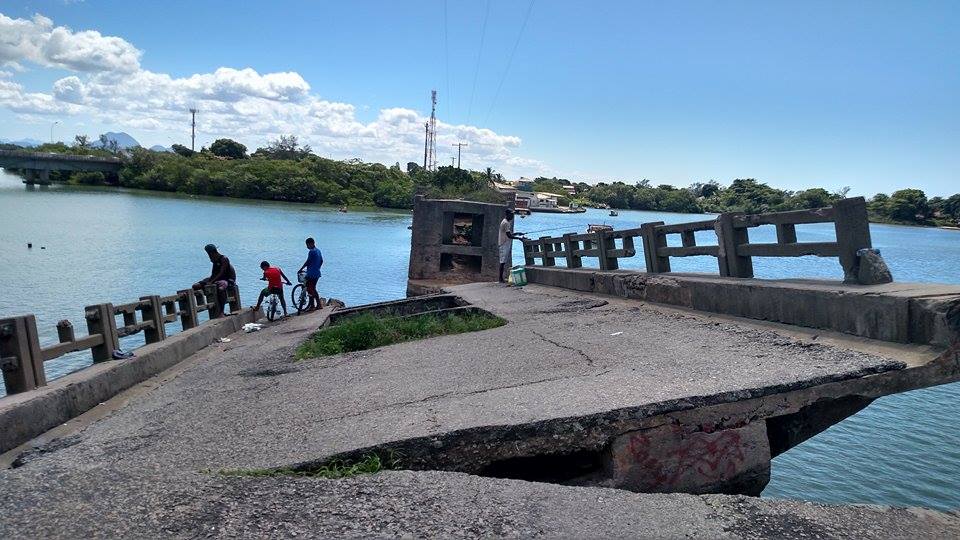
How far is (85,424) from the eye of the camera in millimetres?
7906

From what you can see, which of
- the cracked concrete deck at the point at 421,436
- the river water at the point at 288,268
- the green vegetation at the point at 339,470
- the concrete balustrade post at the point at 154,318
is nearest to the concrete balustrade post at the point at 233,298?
the river water at the point at 288,268

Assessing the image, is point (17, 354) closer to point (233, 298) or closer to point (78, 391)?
point (78, 391)

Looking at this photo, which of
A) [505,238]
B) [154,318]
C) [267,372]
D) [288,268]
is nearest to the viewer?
[267,372]

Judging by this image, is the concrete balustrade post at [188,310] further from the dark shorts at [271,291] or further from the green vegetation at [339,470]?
the green vegetation at [339,470]

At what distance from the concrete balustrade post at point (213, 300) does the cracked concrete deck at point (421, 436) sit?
6.23m

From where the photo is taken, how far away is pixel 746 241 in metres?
9.63

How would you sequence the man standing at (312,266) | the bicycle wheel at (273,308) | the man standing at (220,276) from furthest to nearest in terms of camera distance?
the man standing at (312,266) → the bicycle wheel at (273,308) → the man standing at (220,276)

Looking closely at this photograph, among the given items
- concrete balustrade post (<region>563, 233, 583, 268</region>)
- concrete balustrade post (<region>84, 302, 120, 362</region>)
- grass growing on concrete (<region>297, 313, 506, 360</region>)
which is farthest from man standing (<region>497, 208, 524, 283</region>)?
concrete balustrade post (<region>84, 302, 120, 362</region>)

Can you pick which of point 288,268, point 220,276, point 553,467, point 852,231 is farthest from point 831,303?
point 288,268

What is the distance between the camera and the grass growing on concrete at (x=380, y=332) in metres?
11.2

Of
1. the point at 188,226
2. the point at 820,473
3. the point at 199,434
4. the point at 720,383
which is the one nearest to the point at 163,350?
the point at 199,434

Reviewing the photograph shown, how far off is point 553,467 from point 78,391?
5.71 metres

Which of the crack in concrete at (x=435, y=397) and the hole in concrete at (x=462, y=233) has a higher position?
the hole in concrete at (x=462, y=233)

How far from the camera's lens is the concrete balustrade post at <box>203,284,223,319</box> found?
15.6 metres
